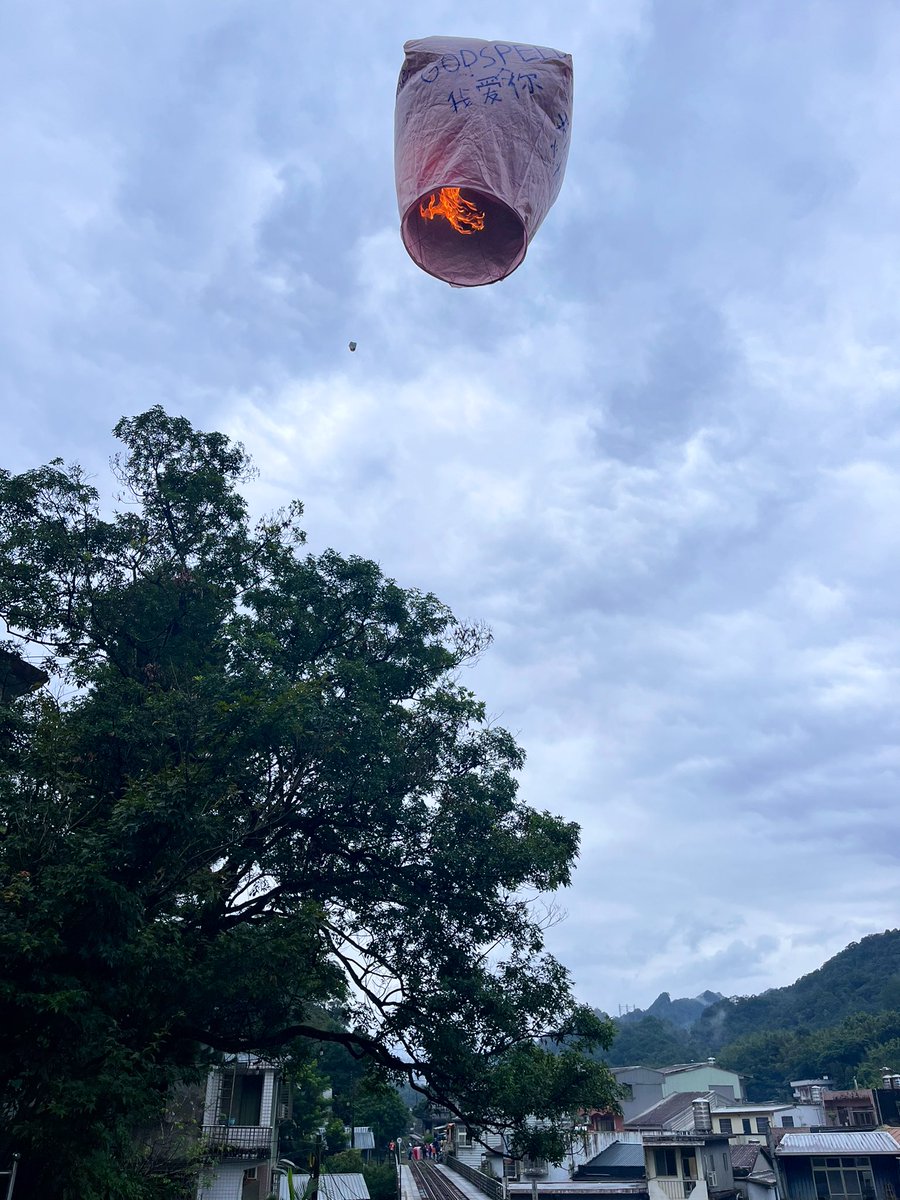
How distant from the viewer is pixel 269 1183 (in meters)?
23.5

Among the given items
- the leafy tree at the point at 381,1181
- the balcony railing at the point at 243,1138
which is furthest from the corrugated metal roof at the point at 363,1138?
the balcony railing at the point at 243,1138

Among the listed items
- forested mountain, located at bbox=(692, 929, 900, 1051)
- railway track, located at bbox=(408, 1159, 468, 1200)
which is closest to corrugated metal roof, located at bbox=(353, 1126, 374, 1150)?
railway track, located at bbox=(408, 1159, 468, 1200)

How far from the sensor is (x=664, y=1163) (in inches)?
1222

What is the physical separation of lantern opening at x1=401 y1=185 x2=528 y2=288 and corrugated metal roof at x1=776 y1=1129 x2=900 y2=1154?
30996 millimetres

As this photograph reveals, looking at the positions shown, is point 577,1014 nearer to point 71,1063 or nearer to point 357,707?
point 357,707

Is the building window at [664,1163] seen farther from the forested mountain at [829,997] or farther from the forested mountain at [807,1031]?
the forested mountain at [829,997]

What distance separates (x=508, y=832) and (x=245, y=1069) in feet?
49.1

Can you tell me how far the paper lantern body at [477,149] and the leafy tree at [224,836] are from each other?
240 inches

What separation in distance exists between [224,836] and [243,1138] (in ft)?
52.3

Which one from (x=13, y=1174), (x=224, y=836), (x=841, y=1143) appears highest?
(x=224, y=836)

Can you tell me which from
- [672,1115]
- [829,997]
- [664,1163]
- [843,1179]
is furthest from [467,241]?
[829,997]

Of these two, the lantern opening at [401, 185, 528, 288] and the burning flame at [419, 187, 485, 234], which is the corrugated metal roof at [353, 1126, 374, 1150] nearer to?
the lantern opening at [401, 185, 528, 288]

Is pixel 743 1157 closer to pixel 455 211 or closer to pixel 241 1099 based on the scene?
pixel 241 1099

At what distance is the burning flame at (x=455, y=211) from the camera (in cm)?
769
